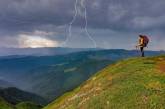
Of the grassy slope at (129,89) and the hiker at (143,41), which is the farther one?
the hiker at (143,41)

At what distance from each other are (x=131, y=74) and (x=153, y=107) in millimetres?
17743

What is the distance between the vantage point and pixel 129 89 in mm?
67125

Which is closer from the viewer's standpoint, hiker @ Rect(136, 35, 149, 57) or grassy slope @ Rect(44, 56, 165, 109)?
grassy slope @ Rect(44, 56, 165, 109)

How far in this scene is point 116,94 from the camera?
66.9 metres

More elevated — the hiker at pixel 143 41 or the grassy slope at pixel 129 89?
the hiker at pixel 143 41

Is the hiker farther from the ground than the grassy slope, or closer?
farther from the ground

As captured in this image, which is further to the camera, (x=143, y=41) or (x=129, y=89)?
(x=143, y=41)

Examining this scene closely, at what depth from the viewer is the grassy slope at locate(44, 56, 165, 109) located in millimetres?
61719

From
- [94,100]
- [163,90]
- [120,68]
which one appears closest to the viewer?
[163,90]

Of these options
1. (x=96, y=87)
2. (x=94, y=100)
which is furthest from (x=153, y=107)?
(x=96, y=87)

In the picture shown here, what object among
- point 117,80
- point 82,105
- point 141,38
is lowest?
point 82,105

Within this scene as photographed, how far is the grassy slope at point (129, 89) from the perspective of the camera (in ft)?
202

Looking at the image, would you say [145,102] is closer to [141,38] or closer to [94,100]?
[94,100]

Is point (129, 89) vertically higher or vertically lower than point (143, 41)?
lower
